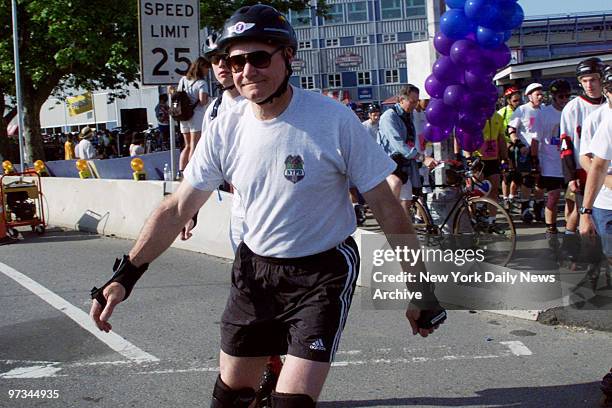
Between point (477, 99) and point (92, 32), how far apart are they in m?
16.1

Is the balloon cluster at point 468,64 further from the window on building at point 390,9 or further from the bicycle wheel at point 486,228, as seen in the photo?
the window on building at point 390,9

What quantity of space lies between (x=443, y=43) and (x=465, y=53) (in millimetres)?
424

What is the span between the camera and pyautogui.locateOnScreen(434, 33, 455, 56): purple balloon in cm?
938

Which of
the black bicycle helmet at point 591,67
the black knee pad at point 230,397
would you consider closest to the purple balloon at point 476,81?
the black bicycle helmet at point 591,67

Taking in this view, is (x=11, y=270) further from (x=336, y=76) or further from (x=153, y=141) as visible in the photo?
(x=336, y=76)

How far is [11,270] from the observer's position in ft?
30.4

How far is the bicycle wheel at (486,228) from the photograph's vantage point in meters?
8.23

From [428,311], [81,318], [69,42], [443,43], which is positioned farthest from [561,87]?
[69,42]

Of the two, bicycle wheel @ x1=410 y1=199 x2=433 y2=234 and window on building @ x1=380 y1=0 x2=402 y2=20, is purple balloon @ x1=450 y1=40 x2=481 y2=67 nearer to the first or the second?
bicycle wheel @ x1=410 y1=199 x2=433 y2=234

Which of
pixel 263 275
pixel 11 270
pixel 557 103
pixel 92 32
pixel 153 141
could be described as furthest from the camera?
pixel 153 141

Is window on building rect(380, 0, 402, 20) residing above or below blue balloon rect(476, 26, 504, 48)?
above

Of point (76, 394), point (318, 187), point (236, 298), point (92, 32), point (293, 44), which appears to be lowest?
point (76, 394)

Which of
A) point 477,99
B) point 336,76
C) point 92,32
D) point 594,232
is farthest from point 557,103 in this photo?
point 336,76

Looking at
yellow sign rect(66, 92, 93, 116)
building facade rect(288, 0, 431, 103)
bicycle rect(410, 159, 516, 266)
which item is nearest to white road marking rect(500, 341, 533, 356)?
bicycle rect(410, 159, 516, 266)
